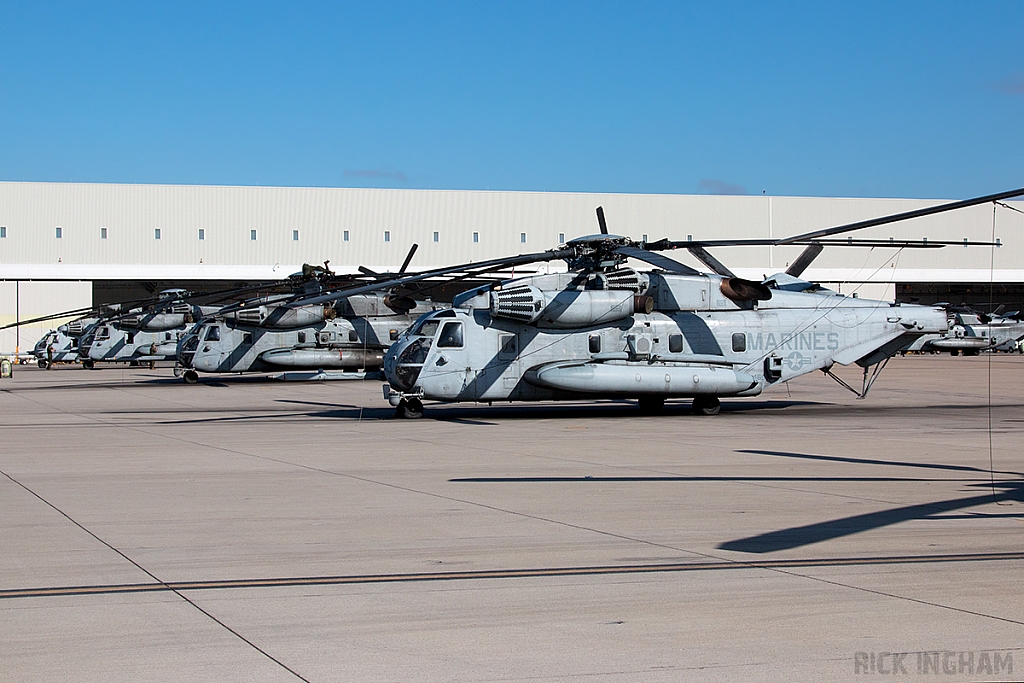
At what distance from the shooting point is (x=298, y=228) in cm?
6675

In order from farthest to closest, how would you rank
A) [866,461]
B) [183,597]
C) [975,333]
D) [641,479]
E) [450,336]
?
1. [975,333]
2. [450,336]
3. [866,461]
4. [641,479]
5. [183,597]

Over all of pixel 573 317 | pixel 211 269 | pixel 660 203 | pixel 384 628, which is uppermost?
pixel 660 203

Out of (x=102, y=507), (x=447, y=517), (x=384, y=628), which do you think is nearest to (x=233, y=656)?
(x=384, y=628)

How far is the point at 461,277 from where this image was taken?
2014cm

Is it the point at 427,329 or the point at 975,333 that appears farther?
the point at 975,333

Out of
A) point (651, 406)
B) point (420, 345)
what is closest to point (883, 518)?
point (420, 345)

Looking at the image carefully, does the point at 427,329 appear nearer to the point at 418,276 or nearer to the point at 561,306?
the point at 561,306

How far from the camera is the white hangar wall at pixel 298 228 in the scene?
65562mm

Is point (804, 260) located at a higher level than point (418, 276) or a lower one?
higher

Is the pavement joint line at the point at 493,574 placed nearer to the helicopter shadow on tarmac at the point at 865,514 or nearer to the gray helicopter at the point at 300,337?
the helicopter shadow on tarmac at the point at 865,514

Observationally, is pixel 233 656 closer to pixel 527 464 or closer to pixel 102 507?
pixel 102 507

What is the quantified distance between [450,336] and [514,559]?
1405 centimetres

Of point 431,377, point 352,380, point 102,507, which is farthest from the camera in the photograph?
point 352,380

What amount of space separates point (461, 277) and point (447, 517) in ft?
35.8
